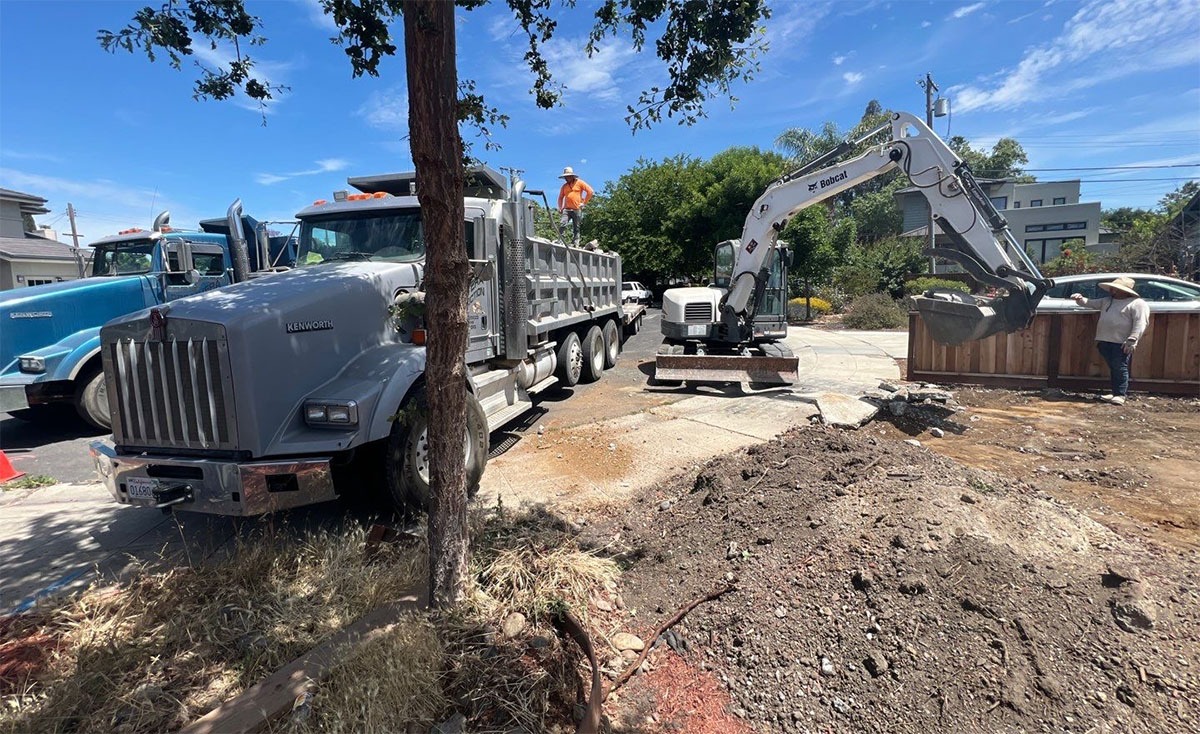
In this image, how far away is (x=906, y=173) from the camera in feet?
25.3

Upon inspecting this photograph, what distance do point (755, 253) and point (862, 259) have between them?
727 inches

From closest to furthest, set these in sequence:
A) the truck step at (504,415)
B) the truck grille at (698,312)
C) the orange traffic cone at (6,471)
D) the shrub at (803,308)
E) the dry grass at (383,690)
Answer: the dry grass at (383,690), the truck step at (504,415), the orange traffic cone at (6,471), the truck grille at (698,312), the shrub at (803,308)

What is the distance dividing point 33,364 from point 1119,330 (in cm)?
1397

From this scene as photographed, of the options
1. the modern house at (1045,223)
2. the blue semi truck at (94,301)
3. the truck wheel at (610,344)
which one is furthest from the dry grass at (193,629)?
the modern house at (1045,223)

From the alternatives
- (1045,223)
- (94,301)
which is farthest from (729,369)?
(1045,223)

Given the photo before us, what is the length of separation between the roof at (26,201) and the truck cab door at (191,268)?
Answer: 2547cm

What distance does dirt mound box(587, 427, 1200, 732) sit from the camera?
2.36 m

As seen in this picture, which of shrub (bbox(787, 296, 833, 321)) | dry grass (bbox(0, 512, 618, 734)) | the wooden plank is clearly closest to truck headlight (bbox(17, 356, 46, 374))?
dry grass (bbox(0, 512, 618, 734))

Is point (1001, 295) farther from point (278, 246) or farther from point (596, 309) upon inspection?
point (278, 246)

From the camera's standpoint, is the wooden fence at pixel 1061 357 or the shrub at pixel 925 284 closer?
the wooden fence at pixel 1061 357

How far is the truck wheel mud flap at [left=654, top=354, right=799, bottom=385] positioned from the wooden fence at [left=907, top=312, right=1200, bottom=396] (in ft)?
7.08

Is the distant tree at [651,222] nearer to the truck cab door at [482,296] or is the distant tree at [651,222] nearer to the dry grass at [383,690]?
the truck cab door at [482,296]

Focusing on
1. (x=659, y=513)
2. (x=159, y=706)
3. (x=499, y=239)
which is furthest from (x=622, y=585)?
(x=499, y=239)

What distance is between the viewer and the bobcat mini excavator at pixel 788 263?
716 cm
